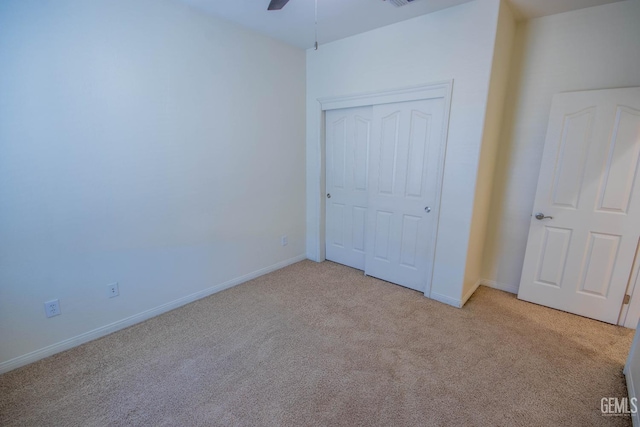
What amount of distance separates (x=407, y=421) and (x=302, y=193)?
2738 mm

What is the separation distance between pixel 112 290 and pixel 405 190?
9.24ft

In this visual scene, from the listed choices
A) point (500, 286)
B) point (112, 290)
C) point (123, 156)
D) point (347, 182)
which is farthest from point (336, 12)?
point (500, 286)

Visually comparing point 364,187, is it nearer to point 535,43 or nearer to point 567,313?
point 535,43

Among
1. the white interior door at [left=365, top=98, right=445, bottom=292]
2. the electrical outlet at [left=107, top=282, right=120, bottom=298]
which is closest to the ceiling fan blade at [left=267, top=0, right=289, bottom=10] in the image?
the white interior door at [left=365, top=98, right=445, bottom=292]

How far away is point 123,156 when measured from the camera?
7.20ft

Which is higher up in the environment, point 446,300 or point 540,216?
point 540,216

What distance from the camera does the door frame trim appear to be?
255 centimetres

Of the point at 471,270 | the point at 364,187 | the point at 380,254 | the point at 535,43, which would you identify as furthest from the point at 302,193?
the point at 535,43

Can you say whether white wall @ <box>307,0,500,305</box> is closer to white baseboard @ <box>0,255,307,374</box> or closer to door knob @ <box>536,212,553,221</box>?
door knob @ <box>536,212,553,221</box>

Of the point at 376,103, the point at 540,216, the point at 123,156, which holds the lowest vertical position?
the point at 540,216

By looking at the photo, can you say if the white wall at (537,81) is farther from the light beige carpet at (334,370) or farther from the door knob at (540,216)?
the light beige carpet at (334,370)

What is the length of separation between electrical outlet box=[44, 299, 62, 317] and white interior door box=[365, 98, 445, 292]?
9.21 ft

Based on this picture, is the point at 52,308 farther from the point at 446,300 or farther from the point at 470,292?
the point at 470,292

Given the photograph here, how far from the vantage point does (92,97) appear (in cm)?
201
